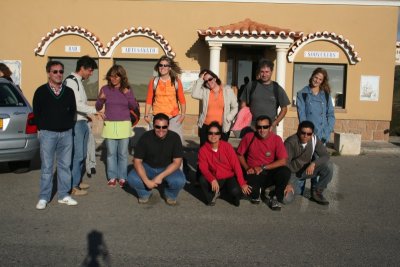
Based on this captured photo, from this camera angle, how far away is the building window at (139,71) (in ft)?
42.4

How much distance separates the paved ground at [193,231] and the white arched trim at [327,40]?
6789mm

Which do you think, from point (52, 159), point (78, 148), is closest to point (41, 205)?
point (52, 159)

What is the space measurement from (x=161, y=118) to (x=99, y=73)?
25.9 feet

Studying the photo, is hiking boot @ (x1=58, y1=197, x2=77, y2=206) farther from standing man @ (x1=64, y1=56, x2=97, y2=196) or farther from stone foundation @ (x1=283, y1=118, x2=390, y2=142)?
stone foundation @ (x1=283, y1=118, x2=390, y2=142)

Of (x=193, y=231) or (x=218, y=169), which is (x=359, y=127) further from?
(x=193, y=231)

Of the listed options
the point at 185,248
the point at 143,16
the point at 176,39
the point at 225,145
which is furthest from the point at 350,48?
the point at 185,248

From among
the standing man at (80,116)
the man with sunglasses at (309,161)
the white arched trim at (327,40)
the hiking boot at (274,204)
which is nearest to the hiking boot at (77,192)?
the standing man at (80,116)

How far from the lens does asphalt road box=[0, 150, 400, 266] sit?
381 cm

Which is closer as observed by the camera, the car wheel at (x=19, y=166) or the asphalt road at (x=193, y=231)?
the asphalt road at (x=193, y=231)

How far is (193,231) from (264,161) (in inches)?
60.8

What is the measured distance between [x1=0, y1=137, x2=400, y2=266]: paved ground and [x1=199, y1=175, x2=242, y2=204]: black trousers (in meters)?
0.16

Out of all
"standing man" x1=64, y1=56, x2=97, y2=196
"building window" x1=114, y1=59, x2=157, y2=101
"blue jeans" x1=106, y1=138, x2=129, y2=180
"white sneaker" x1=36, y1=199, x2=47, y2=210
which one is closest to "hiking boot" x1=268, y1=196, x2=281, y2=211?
"blue jeans" x1=106, y1=138, x2=129, y2=180

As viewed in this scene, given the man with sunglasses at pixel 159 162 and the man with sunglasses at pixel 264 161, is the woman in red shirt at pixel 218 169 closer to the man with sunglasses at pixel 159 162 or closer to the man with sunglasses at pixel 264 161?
the man with sunglasses at pixel 264 161

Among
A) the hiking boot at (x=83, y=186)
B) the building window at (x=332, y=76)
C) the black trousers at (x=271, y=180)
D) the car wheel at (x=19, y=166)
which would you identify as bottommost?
the hiking boot at (x=83, y=186)
